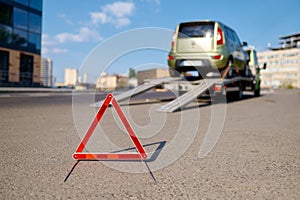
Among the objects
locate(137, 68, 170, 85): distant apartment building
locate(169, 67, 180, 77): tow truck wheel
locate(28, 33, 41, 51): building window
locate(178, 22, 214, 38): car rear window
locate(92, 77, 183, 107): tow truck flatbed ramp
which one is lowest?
locate(92, 77, 183, 107): tow truck flatbed ramp

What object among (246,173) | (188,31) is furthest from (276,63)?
(246,173)

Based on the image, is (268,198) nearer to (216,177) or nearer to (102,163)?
(216,177)

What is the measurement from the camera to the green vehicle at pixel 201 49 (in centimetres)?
856

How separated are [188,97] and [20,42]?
911 inches

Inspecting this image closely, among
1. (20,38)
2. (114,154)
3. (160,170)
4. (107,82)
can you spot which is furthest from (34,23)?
(160,170)

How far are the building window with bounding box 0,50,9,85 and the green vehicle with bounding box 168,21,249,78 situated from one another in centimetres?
1979

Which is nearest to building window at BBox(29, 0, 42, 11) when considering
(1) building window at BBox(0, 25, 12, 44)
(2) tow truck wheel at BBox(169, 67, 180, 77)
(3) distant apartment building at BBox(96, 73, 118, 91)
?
(1) building window at BBox(0, 25, 12, 44)

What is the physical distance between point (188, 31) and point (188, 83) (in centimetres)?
187

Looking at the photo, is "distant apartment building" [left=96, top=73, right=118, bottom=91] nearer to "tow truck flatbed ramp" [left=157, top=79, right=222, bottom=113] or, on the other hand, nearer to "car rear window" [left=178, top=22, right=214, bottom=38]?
"tow truck flatbed ramp" [left=157, top=79, right=222, bottom=113]

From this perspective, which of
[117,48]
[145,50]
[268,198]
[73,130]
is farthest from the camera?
[145,50]

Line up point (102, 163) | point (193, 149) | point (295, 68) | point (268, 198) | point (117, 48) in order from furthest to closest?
point (295, 68)
point (117, 48)
point (193, 149)
point (102, 163)
point (268, 198)

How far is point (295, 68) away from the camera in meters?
97.5

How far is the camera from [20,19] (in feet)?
82.6

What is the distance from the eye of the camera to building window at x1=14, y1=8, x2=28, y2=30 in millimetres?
24609
